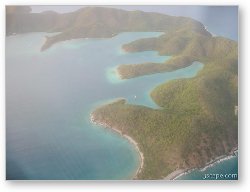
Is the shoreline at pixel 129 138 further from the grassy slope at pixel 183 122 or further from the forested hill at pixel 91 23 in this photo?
the forested hill at pixel 91 23

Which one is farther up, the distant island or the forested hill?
the forested hill

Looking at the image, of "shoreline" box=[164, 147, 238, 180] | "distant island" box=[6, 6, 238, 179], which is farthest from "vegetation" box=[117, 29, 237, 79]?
"shoreline" box=[164, 147, 238, 180]

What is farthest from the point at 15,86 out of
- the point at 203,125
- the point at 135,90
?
the point at 203,125

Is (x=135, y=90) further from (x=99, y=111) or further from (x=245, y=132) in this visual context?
(x=245, y=132)

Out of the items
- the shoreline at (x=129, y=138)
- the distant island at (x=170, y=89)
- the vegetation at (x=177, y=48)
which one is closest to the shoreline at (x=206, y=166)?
the distant island at (x=170, y=89)

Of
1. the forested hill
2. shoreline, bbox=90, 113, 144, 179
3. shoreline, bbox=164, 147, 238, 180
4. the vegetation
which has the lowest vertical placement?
shoreline, bbox=164, 147, 238, 180

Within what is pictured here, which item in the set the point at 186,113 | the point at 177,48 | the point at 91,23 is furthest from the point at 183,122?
the point at 91,23

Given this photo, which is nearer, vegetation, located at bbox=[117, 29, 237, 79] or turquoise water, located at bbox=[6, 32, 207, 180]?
turquoise water, located at bbox=[6, 32, 207, 180]

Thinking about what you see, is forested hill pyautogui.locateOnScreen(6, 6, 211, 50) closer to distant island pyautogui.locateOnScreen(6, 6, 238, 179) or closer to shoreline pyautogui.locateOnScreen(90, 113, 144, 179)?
distant island pyautogui.locateOnScreen(6, 6, 238, 179)
